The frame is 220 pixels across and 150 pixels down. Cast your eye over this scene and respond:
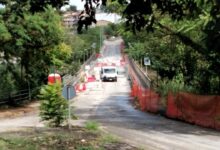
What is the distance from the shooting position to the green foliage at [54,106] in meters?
20.9

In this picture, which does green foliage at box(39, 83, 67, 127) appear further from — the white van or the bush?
the white van

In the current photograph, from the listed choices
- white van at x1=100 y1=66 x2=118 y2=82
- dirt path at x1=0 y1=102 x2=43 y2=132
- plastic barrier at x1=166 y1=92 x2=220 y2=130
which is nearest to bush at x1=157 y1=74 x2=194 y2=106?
plastic barrier at x1=166 y1=92 x2=220 y2=130

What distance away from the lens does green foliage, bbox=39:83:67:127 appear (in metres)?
20.9

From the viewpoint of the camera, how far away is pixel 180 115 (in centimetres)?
2875

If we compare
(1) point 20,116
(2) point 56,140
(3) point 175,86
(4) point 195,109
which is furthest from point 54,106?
(3) point 175,86

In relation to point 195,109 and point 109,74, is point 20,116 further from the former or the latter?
point 109,74

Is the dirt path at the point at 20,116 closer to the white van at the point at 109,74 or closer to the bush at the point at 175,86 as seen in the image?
the bush at the point at 175,86

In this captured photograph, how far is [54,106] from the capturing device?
20891 mm

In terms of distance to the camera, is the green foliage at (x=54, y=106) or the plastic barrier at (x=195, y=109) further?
the plastic barrier at (x=195, y=109)

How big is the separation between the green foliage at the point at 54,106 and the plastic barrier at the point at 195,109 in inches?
277

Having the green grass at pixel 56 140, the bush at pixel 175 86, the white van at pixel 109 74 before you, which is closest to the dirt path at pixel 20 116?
the bush at pixel 175 86

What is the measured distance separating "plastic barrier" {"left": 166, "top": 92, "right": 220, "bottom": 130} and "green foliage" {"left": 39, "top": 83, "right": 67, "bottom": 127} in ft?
23.1

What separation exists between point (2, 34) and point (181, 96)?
11056 mm

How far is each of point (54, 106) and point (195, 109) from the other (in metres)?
8.42
